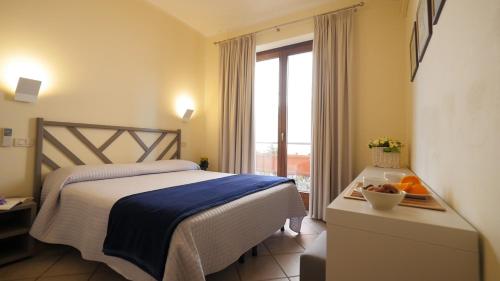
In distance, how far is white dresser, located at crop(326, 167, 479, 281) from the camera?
64 cm

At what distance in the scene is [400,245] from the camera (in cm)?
71

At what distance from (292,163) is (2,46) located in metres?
3.54

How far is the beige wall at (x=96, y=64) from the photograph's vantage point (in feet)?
6.99

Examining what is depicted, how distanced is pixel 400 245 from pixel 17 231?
8.70 ft

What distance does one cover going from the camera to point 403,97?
271 cm

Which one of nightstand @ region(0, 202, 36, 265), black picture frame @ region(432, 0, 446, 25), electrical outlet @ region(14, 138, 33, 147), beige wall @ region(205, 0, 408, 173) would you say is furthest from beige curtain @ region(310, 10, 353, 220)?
electrical outlet @ region(14, 138, 33, 147)

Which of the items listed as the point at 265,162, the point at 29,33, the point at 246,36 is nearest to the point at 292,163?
the point at 265,162

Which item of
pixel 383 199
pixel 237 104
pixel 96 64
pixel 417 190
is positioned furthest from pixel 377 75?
pixel 96 64

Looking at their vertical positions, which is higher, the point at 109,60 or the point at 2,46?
the point at 109,60

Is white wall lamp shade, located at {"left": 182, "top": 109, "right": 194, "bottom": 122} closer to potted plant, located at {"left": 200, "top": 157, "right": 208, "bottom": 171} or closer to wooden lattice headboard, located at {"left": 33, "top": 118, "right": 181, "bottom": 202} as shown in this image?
wooden lattice headboard, located at {"left": 33, "top": 118, "right": 181, "bottom": 202}

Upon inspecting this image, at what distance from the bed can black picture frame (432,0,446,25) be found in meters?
1.57

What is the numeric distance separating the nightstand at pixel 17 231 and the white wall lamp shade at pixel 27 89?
962mm

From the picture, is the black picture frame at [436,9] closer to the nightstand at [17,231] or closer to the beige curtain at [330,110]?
the beige curtain at [330,110]

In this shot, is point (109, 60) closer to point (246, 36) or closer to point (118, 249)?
point (246, 36)
